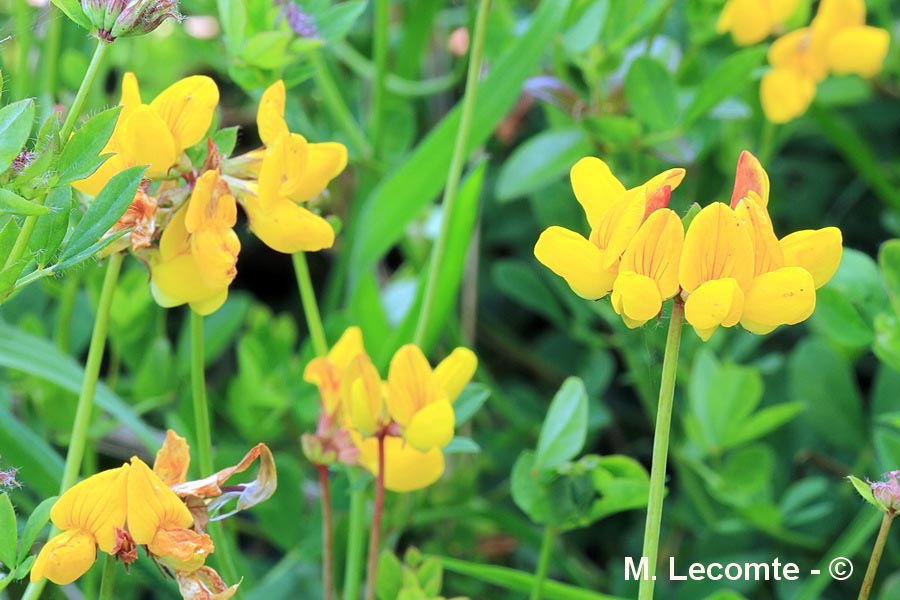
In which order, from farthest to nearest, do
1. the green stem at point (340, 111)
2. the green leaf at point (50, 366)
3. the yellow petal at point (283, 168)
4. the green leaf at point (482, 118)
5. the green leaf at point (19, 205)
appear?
the green stem at point (340, 111), the green leaf at point (482, 118), the green leaf at point (50, 366), the yellow petal at point (283, 168), the green leaf at point (19, 205)

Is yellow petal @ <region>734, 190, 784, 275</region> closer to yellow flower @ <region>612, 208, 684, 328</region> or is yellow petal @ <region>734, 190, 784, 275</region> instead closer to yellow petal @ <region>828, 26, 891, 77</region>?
yellow flower @ <region>612, 208, 684, 328</region>

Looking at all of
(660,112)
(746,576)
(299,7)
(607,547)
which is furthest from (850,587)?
(299,7)

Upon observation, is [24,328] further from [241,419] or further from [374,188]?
[374,188]

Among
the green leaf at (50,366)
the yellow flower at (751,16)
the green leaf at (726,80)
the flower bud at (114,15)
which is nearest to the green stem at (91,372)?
the flower bud at (114,15)

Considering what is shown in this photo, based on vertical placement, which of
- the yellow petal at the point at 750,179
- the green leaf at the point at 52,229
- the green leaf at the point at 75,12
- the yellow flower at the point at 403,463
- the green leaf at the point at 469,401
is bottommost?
the green leaf at the point at 469,401


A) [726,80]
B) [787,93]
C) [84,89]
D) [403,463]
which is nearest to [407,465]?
[403,463]

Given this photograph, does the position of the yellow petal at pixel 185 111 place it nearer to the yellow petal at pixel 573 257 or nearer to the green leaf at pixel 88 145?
the green leaf at pixel 88 145

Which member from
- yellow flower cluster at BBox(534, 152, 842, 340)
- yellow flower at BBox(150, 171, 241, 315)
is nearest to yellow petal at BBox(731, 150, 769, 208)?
yellow flower cluster at BBox(534, 152, 842, 340)
